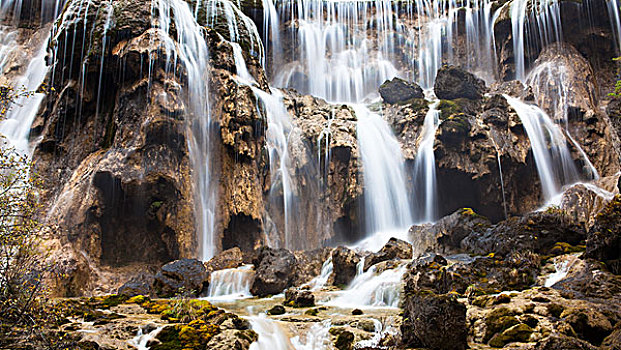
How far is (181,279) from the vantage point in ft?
55.1

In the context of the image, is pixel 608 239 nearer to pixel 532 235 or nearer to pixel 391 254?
pixel 532 235

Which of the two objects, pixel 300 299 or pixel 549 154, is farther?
pixel 549 154

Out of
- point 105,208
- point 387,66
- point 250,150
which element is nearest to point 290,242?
point 250,150

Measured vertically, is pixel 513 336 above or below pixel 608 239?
below

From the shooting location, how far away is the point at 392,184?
92.9ft

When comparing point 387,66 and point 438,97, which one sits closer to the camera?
point 438,97

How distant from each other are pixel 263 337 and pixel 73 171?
1709 cm

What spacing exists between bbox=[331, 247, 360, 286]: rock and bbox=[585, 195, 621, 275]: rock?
359 inches

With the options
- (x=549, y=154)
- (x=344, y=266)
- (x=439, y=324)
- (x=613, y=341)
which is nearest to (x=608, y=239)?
(x=613, y=341)

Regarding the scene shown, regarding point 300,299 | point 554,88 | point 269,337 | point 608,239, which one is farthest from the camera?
point 554,88

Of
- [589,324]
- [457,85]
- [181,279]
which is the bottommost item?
[589,324]

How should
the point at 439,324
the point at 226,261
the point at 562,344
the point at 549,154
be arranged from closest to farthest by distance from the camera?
the point at 562,344
the point at 439,324
the point at 226,261
the point at 549,154

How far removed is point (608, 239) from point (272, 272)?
12.6m

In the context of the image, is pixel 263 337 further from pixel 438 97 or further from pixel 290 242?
pixel 438 97
